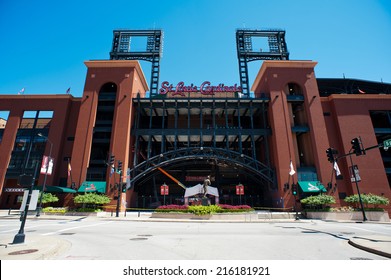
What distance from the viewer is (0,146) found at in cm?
3744

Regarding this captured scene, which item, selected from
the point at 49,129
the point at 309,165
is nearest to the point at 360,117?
the point at 309,165

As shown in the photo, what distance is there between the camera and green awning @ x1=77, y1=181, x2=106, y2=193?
31.0 m

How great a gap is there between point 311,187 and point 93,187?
31686 millimetres

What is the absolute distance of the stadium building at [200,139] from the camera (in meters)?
33.1

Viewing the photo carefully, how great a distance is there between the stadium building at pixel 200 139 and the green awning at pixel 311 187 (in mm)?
143

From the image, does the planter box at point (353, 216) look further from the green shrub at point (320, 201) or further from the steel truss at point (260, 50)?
the steel truss at point (260, 50)

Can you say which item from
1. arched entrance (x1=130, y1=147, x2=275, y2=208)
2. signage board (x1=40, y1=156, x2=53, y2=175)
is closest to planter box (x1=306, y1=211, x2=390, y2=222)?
arched entrance (x1=130, y1=147, x2=275, y2=208)

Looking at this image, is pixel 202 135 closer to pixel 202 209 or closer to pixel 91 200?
pixel 202 209

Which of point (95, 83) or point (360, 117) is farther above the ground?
point (95, 83)

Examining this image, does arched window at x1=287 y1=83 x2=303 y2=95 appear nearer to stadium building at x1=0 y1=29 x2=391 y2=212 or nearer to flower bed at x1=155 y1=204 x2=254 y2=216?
stadium building at x1=0 y1=29 x2=391 y2=212

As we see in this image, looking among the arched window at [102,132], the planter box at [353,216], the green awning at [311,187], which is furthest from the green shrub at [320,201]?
the arched window at [102,132]

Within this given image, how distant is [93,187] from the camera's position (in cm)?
3128
